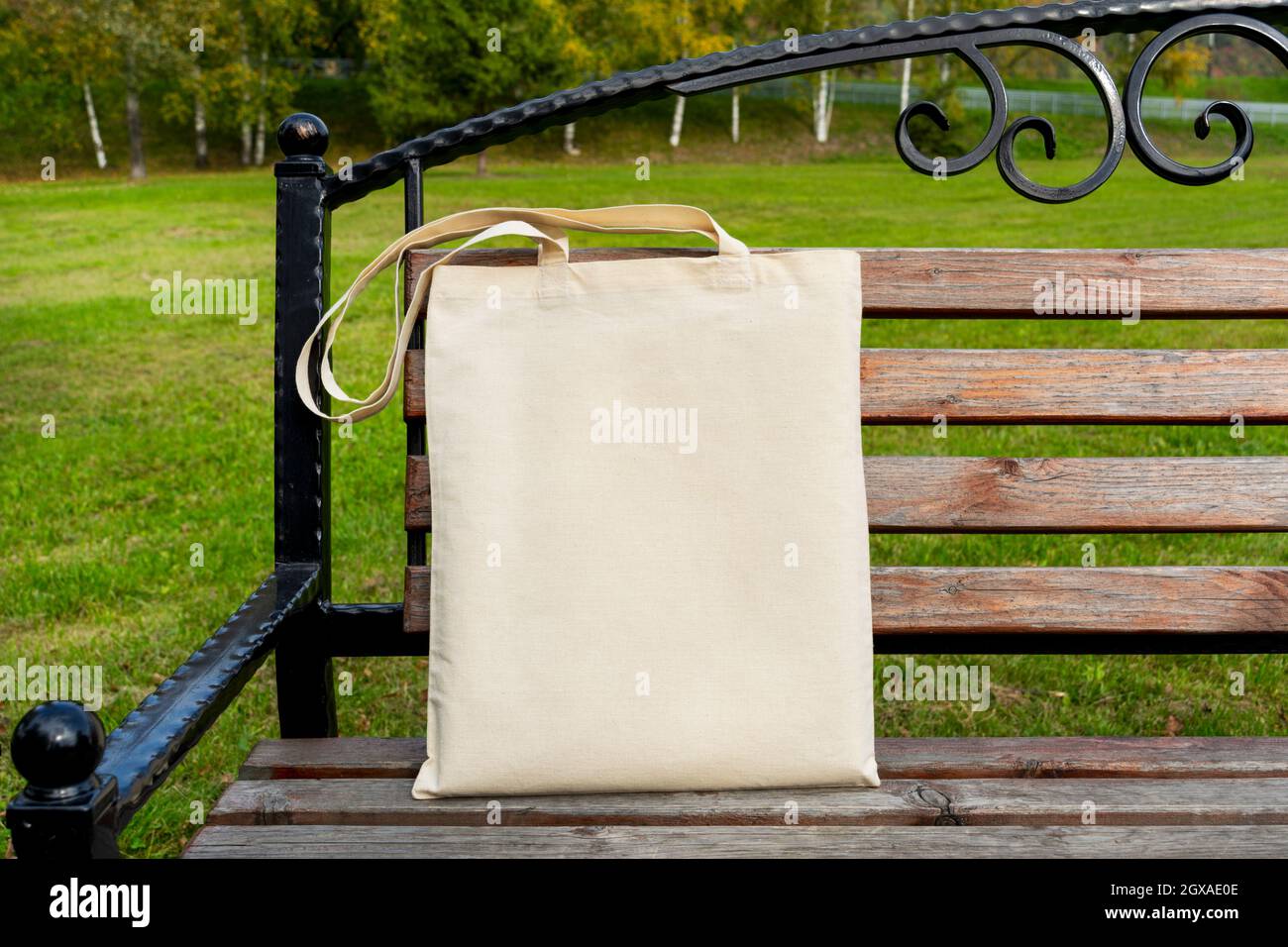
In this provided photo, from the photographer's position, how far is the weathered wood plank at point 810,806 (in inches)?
60.0

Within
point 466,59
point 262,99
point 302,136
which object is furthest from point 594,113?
point 262,99

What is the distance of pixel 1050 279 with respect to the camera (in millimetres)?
1776

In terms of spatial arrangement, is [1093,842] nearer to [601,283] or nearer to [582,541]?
[582,541]

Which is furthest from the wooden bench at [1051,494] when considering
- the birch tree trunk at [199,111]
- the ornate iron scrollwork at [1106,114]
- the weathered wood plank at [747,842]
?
the birch tree trunk at [199,111]

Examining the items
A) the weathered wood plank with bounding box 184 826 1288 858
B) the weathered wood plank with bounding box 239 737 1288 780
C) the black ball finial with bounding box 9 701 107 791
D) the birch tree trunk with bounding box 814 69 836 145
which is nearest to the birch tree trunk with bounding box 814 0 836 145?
the birch tree trunk with bounding box 814 69 836 145

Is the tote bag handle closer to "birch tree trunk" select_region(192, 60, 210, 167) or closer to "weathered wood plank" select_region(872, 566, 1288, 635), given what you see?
"weathered wood plank" select_region(872, 566, 1288, 635)

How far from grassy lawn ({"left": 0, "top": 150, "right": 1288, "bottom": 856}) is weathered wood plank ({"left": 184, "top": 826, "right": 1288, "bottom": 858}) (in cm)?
112

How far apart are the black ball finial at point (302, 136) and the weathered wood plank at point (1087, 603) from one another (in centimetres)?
62

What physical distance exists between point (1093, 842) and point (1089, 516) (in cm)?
53

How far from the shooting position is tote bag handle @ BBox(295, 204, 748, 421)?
1.63 meters
